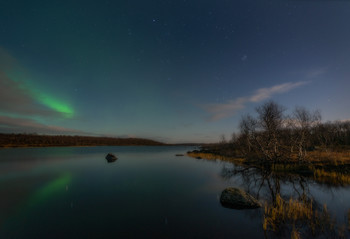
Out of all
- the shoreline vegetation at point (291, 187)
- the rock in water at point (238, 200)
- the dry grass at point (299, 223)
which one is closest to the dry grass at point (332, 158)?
the shoreline vegetation at point (291, 187)

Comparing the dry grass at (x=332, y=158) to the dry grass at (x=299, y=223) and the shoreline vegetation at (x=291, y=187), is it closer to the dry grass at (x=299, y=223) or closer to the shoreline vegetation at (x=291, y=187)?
the shoreline vegetation at (x=291, y=187)

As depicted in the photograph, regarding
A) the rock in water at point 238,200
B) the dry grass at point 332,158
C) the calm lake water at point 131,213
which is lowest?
the calm lake water at point 131,213

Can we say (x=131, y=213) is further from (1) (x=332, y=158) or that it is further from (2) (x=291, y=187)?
(1) (x=332, y=158)

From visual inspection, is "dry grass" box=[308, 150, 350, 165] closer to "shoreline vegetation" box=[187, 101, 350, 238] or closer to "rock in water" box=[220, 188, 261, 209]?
"shoreline vegetation" box=[187, 101, 350, 238]

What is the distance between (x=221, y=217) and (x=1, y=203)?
751 inches

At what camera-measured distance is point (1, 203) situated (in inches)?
486

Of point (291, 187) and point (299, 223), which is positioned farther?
point (291, 187)

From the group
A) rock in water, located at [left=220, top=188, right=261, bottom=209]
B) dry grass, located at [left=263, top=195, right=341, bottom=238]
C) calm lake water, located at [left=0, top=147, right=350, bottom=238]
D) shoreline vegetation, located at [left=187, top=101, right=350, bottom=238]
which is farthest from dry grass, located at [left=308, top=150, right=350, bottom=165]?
rock in water, located at [left=220, top=188, right=261, bottom=209]

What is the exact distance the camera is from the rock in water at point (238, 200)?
11.0m

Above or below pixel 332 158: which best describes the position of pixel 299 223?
below

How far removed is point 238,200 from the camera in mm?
11453

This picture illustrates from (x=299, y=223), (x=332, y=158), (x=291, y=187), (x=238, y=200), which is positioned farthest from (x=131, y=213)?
(x=332, y=158)

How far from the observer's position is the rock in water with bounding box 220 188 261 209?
11.0 metres

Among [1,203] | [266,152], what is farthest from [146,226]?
[266,152]
